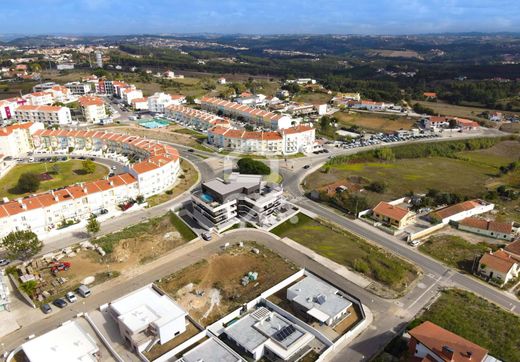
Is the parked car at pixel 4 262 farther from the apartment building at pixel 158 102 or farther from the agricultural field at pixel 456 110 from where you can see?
the agricultural field at pixel 456 110

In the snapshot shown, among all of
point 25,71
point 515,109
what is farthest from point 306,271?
point 25,71

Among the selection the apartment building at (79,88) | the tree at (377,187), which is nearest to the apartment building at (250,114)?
the tree at (377,187)

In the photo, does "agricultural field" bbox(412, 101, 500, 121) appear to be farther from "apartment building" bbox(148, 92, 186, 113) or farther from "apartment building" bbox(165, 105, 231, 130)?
"apartment building" bbox(148, 92, 186, 113)

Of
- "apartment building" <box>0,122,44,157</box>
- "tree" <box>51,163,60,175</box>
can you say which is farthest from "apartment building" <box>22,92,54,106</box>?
"tree" <box>51,163,60,175</box>

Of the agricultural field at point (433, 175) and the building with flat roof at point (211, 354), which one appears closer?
the building with flat roof at point (211, 354)

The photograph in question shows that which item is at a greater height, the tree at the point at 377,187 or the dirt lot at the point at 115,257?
the tree at the point at 377,187

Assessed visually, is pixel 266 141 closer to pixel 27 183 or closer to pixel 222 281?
pixel 27 183

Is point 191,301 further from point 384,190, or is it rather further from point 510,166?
point 510,166
